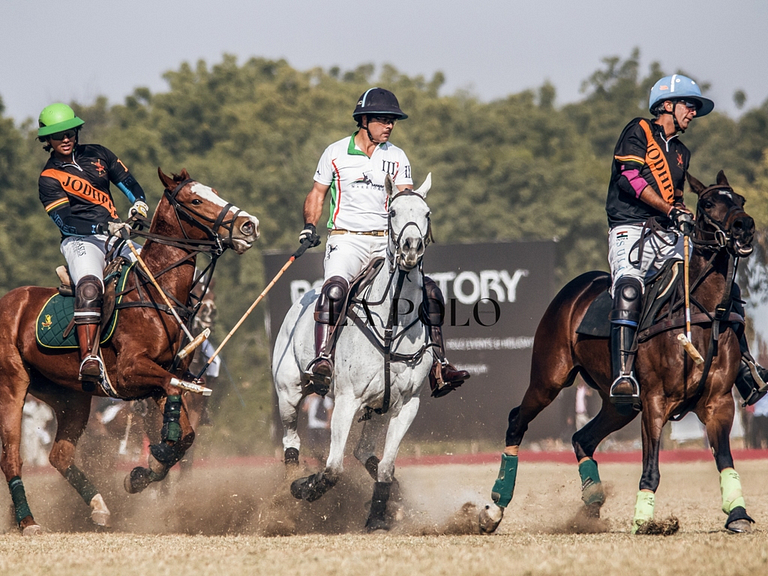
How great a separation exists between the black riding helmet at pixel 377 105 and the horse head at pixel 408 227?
3.12 ft

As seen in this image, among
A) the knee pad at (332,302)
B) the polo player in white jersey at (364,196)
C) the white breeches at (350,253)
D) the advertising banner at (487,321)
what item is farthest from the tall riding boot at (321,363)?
the advertising banner at (487,321)

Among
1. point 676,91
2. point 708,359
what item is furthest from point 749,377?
point 676,91

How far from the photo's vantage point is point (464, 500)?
9.75 metres

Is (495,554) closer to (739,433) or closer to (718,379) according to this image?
(718,379)

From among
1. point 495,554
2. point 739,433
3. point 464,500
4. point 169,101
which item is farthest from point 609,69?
point 495,554

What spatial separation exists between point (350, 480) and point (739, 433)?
28.6ft

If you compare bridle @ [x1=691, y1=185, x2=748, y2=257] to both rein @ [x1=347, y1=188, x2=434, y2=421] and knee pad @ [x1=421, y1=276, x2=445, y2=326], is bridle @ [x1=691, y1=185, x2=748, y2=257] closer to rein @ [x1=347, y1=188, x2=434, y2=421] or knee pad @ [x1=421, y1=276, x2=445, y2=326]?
rein @ [x1=347, y1=188, x2=434, y2=421]

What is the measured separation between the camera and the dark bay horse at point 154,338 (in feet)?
26.4

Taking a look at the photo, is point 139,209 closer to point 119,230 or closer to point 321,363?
point 119,230

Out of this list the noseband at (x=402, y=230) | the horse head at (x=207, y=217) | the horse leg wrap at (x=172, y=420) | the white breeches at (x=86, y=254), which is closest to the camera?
the noseband at (x=402, y=230)

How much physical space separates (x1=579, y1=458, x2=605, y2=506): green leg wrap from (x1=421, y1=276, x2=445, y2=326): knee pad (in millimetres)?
1752

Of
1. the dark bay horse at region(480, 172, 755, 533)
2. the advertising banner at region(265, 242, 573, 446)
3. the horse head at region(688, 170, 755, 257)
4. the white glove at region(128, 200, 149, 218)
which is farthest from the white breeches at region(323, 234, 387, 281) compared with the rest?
the advertising banner at region(265, 242, 573, 446)

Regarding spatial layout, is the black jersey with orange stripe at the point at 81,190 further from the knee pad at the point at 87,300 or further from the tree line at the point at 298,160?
the tree line at the point at 298,160

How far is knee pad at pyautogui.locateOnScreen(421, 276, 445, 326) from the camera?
26.9 feet
